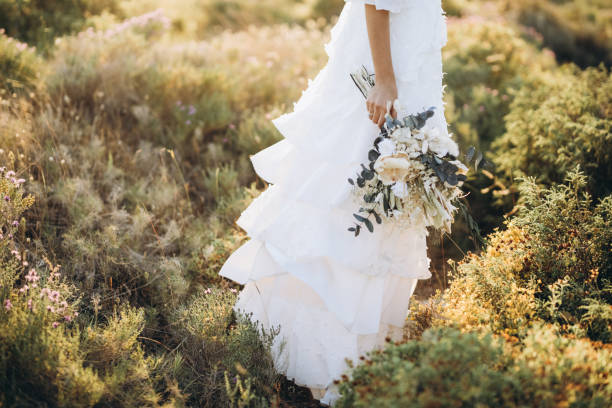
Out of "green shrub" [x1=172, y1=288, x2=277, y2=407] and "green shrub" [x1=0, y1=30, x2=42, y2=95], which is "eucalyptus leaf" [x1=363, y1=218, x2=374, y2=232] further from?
"green shrub" [x1=0, y1=30, x2=42, y2=95]

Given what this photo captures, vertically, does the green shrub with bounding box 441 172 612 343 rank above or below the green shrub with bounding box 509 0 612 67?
below

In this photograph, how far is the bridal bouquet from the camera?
77.8 inches

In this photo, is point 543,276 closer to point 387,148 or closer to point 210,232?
point 387,148

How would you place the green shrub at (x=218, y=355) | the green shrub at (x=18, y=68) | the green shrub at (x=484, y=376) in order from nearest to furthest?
the green shrub at (x=484, y=376), the green shrub at (x=218, y=355), the green shrub at (x=18, y=68)

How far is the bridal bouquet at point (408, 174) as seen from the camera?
1977 mm

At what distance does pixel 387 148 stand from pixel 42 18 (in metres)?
5.32

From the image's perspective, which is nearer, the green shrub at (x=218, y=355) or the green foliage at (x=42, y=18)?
the green shrub at (x=218, y=355)

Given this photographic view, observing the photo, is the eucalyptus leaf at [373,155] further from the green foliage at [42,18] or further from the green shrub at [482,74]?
the green foliage at [42,18]

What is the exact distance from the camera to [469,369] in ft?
5.58

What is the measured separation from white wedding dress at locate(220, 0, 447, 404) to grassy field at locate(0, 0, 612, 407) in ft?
0.78

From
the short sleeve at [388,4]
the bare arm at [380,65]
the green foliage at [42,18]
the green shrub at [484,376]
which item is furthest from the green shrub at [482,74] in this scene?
the green foliage at [42,18]

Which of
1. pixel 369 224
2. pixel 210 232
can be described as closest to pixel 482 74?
pixel 210 232

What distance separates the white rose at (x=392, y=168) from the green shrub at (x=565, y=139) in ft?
6.49

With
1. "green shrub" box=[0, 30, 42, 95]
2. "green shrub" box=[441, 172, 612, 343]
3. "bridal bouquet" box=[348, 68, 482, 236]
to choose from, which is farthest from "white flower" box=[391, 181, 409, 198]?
"green shrub" box=[0, 30, 42, 95]
